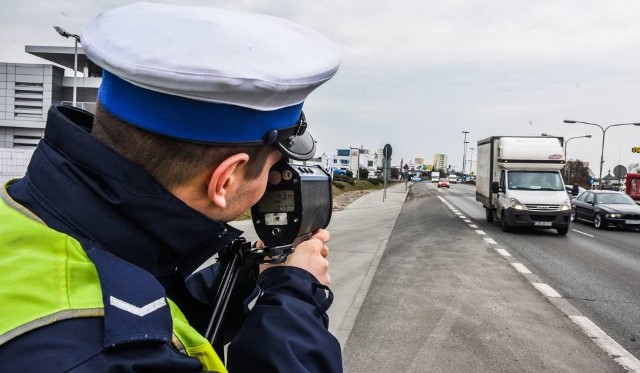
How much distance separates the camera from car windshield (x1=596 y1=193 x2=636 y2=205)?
865 inches

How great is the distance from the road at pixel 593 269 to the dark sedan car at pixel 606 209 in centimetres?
141

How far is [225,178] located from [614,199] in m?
24.0

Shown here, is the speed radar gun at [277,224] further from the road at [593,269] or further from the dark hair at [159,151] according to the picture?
the road at [593,269]

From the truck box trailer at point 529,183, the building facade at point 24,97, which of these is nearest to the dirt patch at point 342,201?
the truck box trailer at point 529,183

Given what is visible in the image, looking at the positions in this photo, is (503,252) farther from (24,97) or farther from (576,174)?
(576,174)

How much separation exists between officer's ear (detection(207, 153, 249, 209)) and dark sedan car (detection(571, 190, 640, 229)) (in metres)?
21.8

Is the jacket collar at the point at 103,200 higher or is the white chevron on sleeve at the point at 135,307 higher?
the jacket collar at the point at 103,200

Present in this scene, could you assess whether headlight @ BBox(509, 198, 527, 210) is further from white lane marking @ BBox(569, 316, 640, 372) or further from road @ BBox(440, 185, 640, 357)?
white lane marking @ BBox(569, 316, 640, 372)

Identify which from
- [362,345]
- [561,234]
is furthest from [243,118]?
[561,234]

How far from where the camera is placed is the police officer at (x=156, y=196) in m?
0.76

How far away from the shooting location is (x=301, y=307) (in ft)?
3.86

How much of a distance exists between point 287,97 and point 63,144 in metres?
0.41

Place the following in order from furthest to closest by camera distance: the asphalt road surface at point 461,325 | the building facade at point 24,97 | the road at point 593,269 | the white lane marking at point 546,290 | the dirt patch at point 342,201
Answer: the building facade at point 24,97, the dirt patch at point 342,201, the white lane marking at point 546,290, the road at point 593,269, the asphalt road surface at point 461,325

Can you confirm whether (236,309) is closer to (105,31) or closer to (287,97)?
(287,97)
